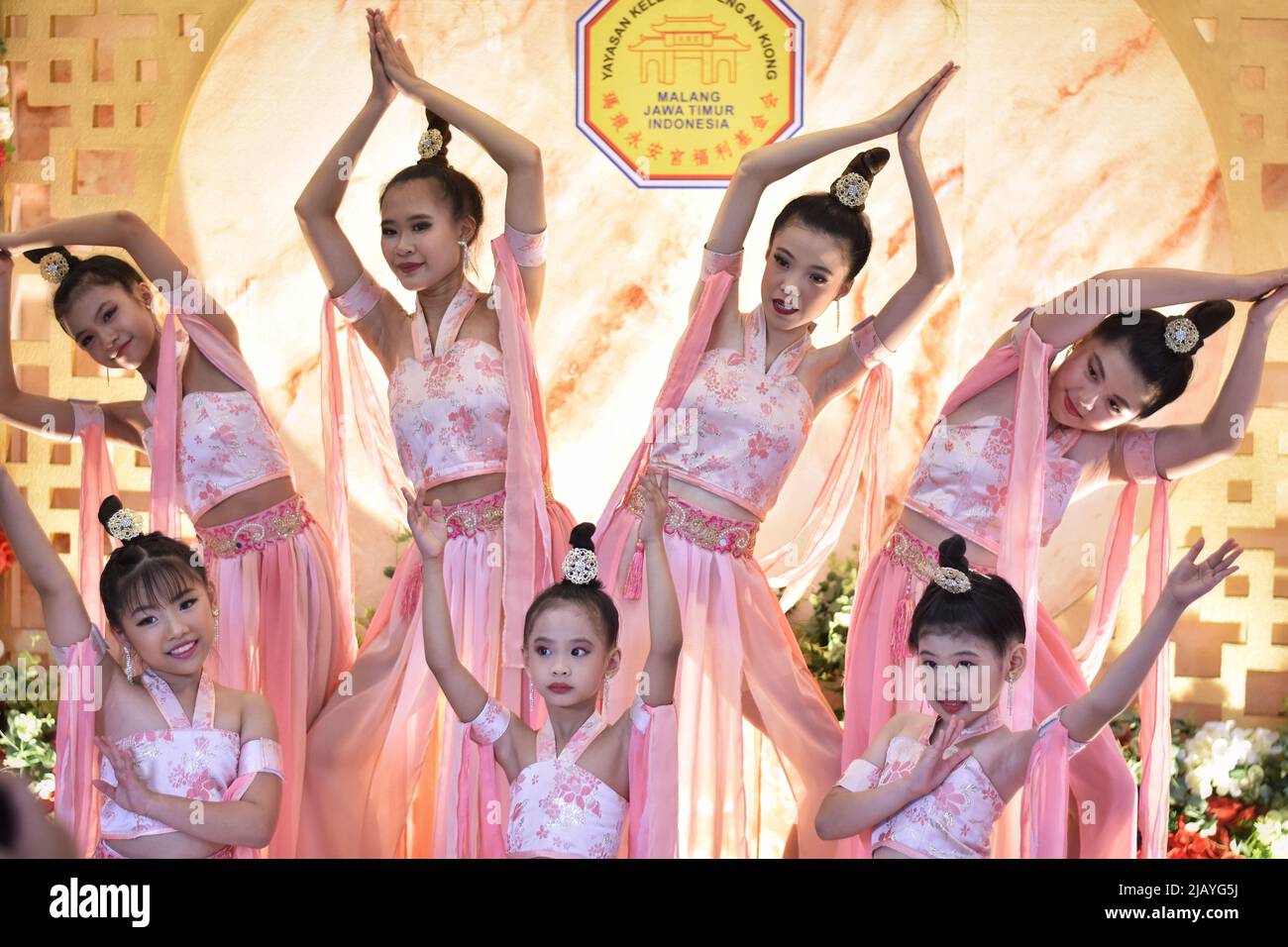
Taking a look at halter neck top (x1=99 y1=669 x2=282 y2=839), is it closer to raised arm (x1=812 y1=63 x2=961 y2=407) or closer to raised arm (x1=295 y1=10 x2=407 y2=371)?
raised arm (x1=295 y1=10 x2=407 y2=371)

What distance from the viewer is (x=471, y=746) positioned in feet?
10.4

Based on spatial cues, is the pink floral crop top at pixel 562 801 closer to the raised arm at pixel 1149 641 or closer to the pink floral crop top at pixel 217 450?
the raised arm at pixel 1149 641

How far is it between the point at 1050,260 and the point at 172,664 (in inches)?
109

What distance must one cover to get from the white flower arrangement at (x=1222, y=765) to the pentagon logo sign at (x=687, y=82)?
2015mm

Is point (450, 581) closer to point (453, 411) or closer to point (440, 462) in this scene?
point (440, 462)

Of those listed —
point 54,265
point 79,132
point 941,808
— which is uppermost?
point 79,132

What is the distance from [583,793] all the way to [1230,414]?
1613mm

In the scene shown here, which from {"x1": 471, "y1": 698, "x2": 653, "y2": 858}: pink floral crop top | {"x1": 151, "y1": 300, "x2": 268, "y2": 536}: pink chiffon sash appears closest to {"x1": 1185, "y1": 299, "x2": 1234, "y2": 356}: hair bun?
{"x1": 471, "y1": 698, "x2": 653, "y2": 858}: pink floral crop top

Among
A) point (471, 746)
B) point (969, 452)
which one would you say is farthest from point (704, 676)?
point (969, 452)

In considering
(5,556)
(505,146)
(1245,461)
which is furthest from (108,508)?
(1245,461)

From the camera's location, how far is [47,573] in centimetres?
292

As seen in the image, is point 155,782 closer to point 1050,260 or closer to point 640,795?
point 640,795

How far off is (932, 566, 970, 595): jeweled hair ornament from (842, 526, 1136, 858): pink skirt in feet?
1.54
